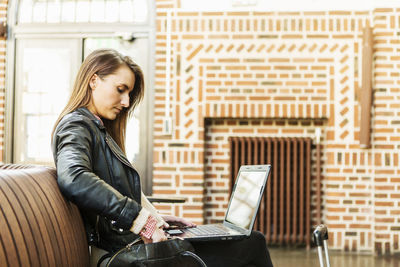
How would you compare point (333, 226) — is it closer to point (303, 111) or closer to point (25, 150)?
point (303, 111)

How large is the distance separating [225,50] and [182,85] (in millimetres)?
498

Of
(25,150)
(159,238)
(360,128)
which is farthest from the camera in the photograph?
(25,150)

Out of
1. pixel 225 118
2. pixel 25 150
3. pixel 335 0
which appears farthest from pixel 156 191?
pixel 335 0

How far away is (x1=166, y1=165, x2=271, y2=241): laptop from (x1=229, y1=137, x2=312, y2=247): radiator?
1895 mm

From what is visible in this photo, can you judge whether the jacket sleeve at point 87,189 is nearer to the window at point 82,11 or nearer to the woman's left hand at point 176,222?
the woman's left hand at point 176,222

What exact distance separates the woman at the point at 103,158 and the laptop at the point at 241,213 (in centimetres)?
9

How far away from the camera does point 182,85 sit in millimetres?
4195

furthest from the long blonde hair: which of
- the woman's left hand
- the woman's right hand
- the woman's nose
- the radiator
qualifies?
the radiator

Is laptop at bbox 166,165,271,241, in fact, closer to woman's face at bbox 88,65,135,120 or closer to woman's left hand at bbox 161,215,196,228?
woman's left hand at bbox 161,215,196,228

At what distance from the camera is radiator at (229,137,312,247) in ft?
13.6

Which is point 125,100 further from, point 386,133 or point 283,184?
point 386,133

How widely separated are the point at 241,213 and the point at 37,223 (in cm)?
104

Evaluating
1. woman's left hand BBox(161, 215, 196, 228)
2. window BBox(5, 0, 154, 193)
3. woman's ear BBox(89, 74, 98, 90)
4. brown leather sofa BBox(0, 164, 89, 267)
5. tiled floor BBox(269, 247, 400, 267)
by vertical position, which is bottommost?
tiled floor BBox(269, 247, 400, 267)

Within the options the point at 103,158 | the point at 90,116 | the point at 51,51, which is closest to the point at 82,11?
the point at 51,51
